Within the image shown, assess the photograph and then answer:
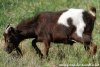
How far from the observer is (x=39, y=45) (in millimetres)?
12031

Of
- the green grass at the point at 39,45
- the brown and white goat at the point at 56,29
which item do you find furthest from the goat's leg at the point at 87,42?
the green grass at the point at 39,45

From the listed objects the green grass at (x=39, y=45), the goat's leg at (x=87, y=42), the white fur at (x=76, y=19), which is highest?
the white fur at (x=76, y=19)

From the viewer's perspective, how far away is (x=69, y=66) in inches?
390

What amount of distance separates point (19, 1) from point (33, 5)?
632 mm

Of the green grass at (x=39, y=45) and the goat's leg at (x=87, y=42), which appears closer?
the green grass at (x=39, y=45)

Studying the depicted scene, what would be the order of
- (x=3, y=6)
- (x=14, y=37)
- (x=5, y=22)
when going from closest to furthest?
(x=14, y=37)
(x=5, y=22)
(x=3, y=6)

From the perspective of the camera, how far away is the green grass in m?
10.3

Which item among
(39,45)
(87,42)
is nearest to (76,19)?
(87,42)

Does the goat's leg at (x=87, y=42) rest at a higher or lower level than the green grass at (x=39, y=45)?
higher

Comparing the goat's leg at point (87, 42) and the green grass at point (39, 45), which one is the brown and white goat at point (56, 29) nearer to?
the goat's leg at point (87, 42)

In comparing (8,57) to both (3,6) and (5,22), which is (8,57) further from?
(3,6)

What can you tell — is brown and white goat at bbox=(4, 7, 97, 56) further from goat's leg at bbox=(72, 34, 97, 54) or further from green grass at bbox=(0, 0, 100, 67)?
green grass at bbox=(0, 0, 100, 67)

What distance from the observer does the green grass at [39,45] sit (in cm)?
1030

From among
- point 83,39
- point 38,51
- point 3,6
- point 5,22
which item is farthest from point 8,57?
point 3,6
